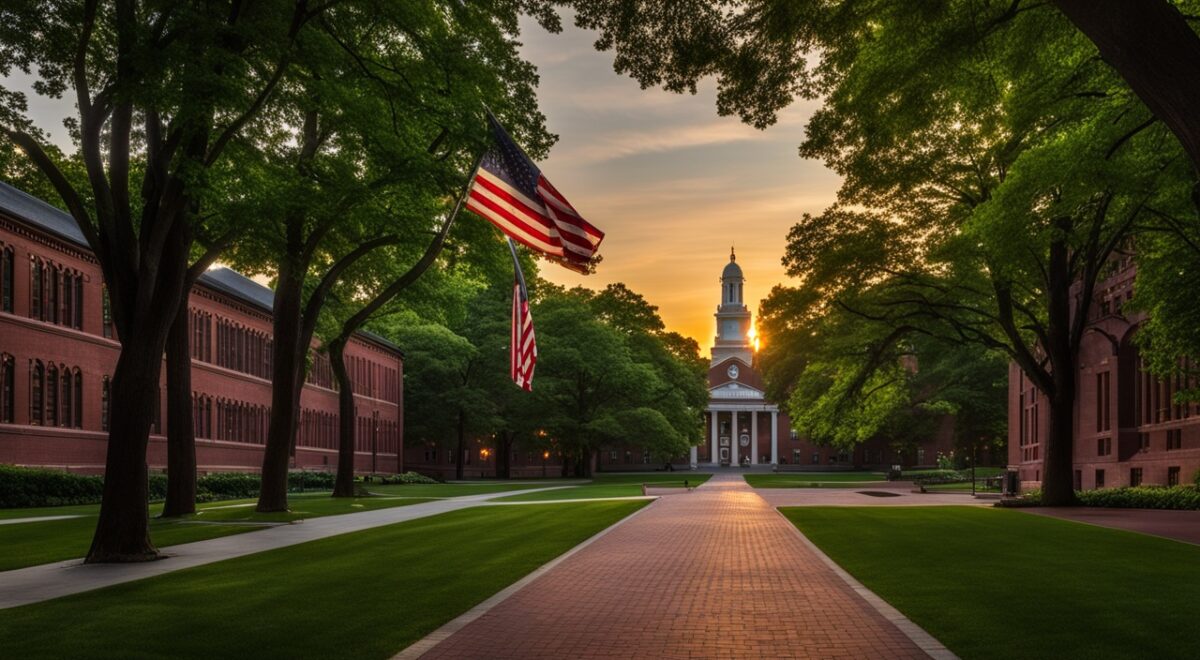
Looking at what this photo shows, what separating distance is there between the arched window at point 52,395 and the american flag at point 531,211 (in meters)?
28.3

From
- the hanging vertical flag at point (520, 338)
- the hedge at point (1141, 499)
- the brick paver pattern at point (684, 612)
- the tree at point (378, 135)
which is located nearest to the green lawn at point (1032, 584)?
the brick paver pattern at point (684, 612)

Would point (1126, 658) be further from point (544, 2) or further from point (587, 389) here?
point (587, 389)

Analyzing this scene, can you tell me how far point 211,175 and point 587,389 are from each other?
61088 millimetres

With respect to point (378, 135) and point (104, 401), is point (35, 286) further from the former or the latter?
point (378, 135)

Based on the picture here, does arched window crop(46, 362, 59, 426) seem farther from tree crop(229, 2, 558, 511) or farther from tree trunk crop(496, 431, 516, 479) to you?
tree trunk crop(496, 431, 516, 479)

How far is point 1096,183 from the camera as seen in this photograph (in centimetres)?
1978

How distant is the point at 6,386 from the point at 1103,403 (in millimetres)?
39423

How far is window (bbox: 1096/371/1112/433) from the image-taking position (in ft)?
136

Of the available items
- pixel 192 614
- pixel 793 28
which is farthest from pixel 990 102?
pixel 192 614

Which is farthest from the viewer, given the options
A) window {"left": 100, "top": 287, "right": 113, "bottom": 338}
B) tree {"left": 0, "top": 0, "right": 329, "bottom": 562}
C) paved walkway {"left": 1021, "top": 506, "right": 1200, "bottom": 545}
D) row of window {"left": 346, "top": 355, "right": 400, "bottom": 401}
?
row of window {"left": 346, "top": 355, "right": 400, "bottom": 401}

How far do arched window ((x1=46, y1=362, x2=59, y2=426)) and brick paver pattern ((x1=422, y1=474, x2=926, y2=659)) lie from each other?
2956cm

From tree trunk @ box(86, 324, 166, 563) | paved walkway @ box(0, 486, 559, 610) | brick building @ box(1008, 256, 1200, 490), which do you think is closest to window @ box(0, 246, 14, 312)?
paved walkway @ box(0, 486, 559, 610)

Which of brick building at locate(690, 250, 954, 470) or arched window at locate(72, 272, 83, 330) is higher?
arched window at locate(72, 272, 83, 330)

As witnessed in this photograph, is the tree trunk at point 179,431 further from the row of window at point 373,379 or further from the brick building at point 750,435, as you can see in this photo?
the brick building at point 750,435
